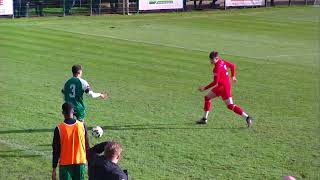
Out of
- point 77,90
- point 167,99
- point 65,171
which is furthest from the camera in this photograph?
point 167,99

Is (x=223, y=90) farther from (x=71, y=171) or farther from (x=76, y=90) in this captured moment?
(x=71, y=171)

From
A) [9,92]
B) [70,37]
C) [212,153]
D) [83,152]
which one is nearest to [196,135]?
[212,153]

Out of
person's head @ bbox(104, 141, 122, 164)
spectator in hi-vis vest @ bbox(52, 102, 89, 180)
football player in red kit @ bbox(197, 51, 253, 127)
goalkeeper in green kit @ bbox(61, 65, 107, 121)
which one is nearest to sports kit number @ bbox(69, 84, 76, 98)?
goalkeeper in green kit @ bbox(61, 65, 107, 121)

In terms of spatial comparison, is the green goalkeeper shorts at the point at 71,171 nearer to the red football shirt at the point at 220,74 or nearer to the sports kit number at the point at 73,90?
the sports kit number at the point at 73,90

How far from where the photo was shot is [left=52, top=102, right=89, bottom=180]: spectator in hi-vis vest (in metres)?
8.76

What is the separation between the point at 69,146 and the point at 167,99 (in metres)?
9.82

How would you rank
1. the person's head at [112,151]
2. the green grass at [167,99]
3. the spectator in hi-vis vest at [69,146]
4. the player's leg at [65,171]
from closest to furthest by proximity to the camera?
1. the person's head at [112,151]
2. the spectator in hi-vis vest at [69,146]
3. the player's leg at [65,171]
4. the green grass at [167,99]

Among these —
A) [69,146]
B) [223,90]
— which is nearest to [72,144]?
[69,146]

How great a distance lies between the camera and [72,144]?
8828mm

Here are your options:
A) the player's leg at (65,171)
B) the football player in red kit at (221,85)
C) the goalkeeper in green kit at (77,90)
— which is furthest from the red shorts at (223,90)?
the player's leg at (65,171)

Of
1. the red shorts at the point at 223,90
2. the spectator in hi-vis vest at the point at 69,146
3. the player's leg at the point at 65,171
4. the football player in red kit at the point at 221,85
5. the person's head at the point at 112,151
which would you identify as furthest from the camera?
the red shorts at the point at 223,90

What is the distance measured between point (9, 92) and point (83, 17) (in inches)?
1155

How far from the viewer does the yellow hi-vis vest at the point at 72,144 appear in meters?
8.77

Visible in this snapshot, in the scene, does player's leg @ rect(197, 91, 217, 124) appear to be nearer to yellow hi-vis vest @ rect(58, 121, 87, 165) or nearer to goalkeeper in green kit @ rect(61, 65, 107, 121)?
goalkeeper in green kit @ rect(61, 65, 107, 121)
